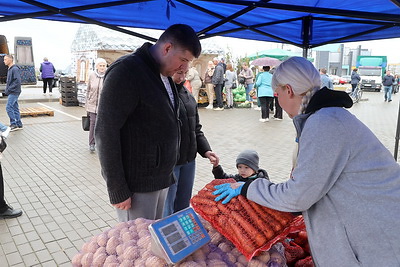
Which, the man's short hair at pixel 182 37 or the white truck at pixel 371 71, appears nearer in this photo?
the man's short hair at pixel 182 37

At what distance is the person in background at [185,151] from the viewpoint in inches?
111

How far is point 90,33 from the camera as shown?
12.5 meters

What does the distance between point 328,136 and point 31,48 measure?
1928cm

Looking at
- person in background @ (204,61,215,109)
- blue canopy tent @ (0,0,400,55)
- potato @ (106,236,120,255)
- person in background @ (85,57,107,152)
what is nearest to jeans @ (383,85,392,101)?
person in background @ (204,61,215,109)

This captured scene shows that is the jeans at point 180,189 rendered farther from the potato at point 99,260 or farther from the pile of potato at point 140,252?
the potato at point 99,260

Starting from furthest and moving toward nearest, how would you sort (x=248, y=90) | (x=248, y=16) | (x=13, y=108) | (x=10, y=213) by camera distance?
(x=248, y=90) < (x=13, y=108) < (x=10, y=213) < (x=248, y=16)

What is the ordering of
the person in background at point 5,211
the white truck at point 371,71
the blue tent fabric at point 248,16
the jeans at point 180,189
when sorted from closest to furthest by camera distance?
the blue tent fabric at point 248,16 → the jeans at point 180,189 → the person in background at point 5,211 → the white truck at point 371,71

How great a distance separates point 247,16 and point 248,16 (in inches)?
0.4

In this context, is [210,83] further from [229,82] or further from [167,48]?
[167,48]

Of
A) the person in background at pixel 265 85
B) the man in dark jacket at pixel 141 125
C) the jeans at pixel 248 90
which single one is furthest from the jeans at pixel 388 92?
the man in dark jacket at pixel 141 125

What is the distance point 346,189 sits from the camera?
133 centimetres

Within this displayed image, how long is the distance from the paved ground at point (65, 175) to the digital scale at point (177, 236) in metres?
1.98

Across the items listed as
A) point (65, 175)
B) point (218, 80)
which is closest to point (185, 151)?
point (65, 175)

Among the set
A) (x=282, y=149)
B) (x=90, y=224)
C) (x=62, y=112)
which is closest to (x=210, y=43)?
(x=62, y=112)
